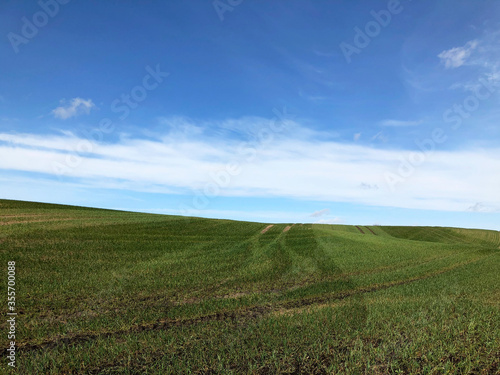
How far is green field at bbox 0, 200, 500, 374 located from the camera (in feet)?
29.5

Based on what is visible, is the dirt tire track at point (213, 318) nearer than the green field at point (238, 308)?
No

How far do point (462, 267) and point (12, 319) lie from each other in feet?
110

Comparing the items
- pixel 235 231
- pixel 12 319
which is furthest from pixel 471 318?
pixel 235 231

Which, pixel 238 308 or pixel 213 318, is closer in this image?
pixel 213 318

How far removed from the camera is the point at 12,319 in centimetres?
1259

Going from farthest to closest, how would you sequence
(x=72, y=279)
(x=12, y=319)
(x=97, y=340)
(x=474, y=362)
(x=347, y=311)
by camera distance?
(x=72, y=279), (x=347, y=311), (x=12, y=319), (x=97, y=340), (x=474, y=362)

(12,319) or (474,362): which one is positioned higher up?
(474,362)

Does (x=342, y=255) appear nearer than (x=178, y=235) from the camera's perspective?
Yes

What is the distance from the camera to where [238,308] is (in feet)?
48.2

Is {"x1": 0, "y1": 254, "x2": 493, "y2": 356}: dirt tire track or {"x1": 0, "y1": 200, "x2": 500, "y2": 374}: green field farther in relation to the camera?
{"x1": 0, "y1": 254, "x2": 493, "y2": 356}: dirt tire track

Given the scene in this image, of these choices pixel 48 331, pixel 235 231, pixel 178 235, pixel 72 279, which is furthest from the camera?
pixel 235 231

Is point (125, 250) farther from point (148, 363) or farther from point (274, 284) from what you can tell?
point (148, 363)

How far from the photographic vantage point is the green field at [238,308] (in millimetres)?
8992

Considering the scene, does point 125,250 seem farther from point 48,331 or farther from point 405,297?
point 405,297
